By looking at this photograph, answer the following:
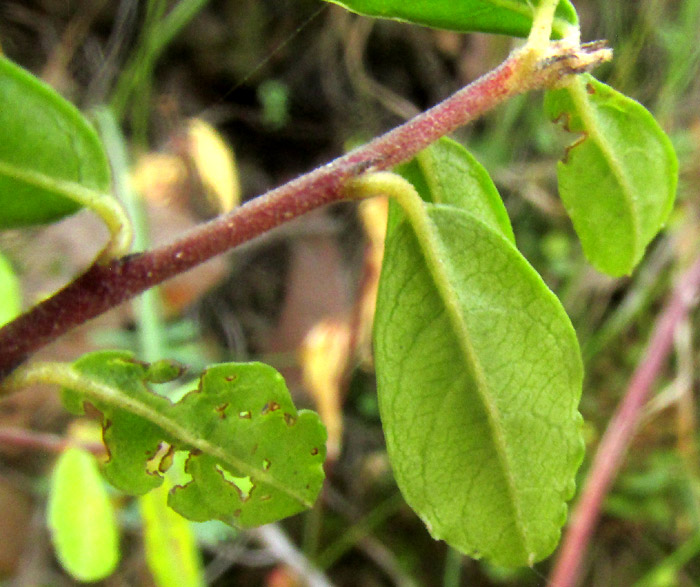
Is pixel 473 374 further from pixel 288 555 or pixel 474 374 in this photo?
pixel 288 555

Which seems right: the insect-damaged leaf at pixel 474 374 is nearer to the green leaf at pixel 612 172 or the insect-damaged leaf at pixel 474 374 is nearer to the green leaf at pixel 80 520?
the green leaf at pixel 612 172

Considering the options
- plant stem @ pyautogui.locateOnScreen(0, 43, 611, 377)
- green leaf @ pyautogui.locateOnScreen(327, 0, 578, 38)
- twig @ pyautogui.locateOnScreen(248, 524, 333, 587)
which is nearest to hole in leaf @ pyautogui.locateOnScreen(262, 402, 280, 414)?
plant stem @ pyautogui.locateOnScreen(0, 43, 611, 377)

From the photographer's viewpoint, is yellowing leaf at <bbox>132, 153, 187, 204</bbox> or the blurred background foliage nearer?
the blurred background foliage

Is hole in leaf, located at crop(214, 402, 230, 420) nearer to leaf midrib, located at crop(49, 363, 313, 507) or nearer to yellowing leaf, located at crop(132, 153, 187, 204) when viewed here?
leaf midrib, located at crop(49, 363, 313, 507)

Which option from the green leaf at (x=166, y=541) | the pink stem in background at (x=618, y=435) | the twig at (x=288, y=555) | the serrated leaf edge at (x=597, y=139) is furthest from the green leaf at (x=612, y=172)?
the twig at (x=288, y=555)

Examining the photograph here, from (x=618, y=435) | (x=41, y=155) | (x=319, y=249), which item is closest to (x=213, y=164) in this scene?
(x=319, y=249)

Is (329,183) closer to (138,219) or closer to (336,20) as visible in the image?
(138,219)
